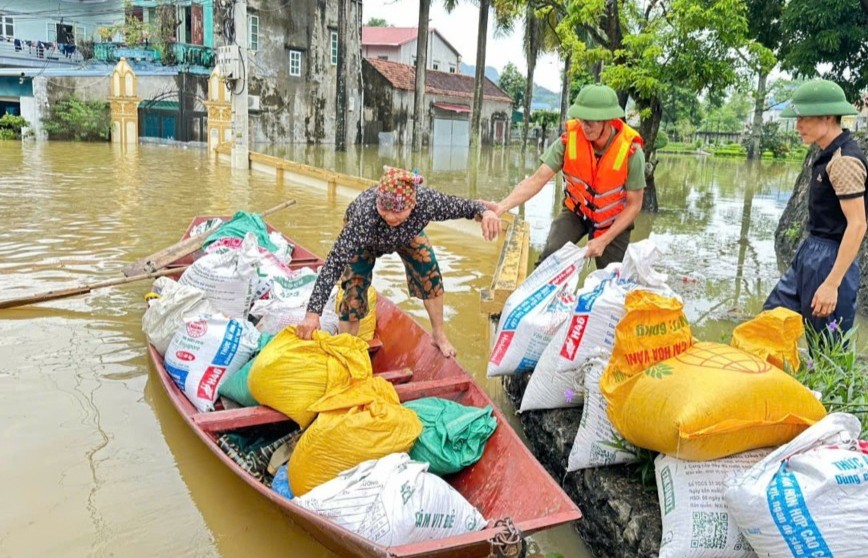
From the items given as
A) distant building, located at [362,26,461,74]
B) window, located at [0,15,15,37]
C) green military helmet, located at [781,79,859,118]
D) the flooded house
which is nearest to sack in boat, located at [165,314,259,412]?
green military helmet, located at [781,79,859,118]

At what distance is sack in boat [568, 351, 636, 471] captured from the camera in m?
2.83

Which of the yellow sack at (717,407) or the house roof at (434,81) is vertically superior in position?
the house roof at (434,81)

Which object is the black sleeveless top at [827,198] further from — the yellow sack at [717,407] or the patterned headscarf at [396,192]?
the patterned headscarf at [396,192]

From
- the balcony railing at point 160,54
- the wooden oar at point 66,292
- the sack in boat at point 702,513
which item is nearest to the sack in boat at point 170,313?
the wooden oar at point 66,292

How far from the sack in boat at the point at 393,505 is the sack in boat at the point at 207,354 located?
1.42m

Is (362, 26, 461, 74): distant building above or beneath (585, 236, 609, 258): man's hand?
above

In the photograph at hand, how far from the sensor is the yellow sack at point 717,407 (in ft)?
7.30

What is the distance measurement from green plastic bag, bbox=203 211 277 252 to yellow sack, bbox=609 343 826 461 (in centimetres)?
417

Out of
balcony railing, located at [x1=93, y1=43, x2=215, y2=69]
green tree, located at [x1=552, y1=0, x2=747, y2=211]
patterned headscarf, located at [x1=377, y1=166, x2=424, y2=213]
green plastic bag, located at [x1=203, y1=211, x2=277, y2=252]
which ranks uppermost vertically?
balcony railing, located at [x1=93, y1=43, x2=215, y2=69]

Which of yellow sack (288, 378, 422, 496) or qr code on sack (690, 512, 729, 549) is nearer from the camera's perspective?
qr code on sack (690, 512, 729, 549)

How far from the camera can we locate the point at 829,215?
129 inches

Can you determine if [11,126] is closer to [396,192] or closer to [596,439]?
[396,192]

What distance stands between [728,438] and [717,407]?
0.42 ft

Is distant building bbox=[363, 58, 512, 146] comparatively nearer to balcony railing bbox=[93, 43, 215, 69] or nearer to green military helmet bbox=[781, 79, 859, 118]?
balcony railing bbox=[93, 43, 215, 69]
